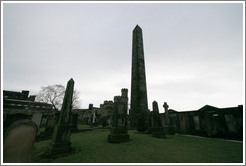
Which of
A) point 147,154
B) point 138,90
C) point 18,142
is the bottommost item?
point 147,154

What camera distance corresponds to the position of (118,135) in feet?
23.1

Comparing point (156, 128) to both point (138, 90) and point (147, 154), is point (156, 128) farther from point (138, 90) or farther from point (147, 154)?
point (138, 90)

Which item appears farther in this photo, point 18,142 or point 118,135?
point 118,135

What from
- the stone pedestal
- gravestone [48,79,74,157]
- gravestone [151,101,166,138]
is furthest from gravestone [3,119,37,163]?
gravestone [151,101,166,138]

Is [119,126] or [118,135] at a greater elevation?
[119,126]

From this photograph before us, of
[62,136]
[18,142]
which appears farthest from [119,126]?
[18,142]

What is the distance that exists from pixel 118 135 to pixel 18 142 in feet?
16.9

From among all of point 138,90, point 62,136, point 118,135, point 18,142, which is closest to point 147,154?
Answer: point 118,135

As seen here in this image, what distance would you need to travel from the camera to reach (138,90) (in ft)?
55.5

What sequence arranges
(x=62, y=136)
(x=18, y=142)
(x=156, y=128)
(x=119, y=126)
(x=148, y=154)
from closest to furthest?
(x=18, y=142) < (x=148, y=154) < (x=62, y=136) < (x=119, y=126) < (x=156, y=128)

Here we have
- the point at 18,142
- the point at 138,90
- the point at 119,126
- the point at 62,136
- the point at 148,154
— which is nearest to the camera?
the point at 18,142

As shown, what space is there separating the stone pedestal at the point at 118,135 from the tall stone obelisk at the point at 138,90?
6.85 meters

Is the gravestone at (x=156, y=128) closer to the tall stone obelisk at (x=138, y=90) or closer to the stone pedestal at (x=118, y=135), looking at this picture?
the stone pedestal at (x=118, y=135)

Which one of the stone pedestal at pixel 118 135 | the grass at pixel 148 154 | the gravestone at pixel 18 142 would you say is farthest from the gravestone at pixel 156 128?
the gravestone at pixel 18 142
